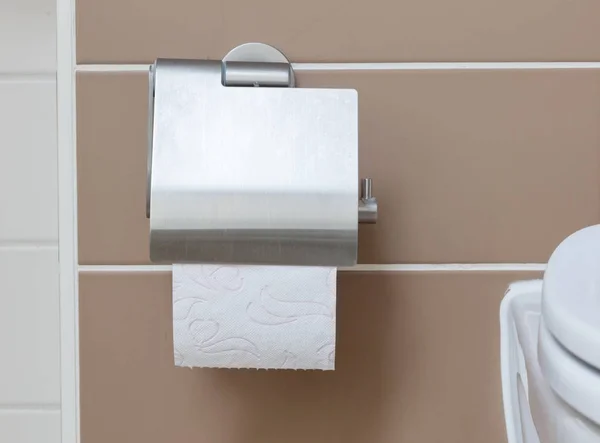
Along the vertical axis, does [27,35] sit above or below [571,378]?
above

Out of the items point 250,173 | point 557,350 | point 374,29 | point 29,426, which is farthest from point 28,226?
point 557,350

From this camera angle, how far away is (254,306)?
1.74 feet

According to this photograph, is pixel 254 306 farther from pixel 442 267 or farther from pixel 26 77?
pixel 26 77

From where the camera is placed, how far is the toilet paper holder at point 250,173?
521mm

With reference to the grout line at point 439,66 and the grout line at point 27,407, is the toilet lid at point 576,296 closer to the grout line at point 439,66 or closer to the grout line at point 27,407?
the grout line at point 439,66

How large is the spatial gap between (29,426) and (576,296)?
2.10 feet

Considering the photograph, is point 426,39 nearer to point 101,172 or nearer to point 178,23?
point 178,23

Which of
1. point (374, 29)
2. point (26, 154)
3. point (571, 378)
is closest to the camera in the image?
point (571, 378)

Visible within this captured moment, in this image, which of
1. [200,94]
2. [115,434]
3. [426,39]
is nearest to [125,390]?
[115,434]

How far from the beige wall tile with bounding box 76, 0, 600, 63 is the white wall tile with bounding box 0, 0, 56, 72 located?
122mm

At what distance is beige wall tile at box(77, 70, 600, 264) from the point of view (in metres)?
0.65

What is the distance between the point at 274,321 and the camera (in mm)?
531

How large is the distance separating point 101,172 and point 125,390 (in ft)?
0.76

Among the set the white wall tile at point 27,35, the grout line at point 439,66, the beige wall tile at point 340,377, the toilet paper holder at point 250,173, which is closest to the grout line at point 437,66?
the grout line at point 439,66
